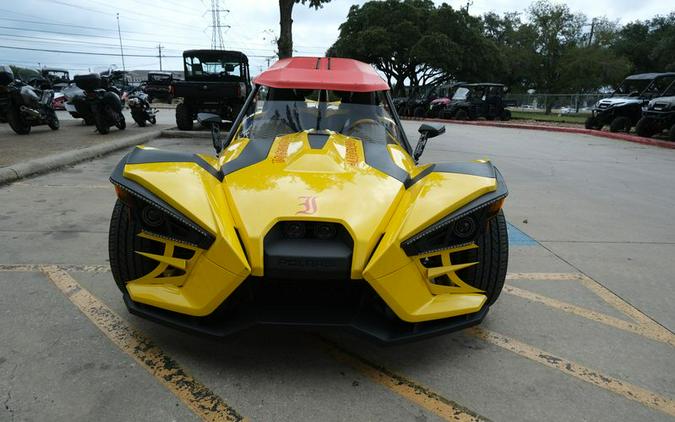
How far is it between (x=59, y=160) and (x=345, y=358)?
→ 6883 millimetres

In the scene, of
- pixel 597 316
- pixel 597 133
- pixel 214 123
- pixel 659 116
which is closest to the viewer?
pixel 597 316

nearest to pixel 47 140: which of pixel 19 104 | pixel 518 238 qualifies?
pixel 19 104

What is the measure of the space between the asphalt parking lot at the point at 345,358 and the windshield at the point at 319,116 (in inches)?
58.6

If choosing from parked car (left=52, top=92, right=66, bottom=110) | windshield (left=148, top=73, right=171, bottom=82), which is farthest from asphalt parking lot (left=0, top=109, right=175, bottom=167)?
windshield (left=148, top=73, right=171, bottom=82)

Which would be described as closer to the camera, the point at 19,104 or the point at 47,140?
the point at 47,140

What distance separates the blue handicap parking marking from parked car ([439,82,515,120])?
18.7m

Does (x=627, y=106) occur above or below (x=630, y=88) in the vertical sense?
below

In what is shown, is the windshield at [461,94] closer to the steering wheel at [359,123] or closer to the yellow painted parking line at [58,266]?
the steering wheel at [359,123]

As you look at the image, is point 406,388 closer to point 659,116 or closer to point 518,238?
point 518,238

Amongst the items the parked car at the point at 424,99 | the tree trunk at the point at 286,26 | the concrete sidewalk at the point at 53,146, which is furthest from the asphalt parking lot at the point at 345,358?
the parked car at the point at 424,99

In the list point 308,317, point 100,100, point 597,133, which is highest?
point 100,100

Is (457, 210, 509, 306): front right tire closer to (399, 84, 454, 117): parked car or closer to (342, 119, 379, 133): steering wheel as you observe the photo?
(342, 119, 379, 133): steering wheel

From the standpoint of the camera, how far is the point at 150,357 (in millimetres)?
2268

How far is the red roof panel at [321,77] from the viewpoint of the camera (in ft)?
10.8
